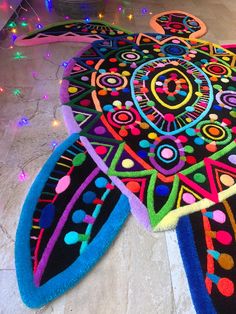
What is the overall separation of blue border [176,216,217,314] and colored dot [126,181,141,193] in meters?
0.21

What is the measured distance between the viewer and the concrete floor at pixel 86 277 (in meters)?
0.84

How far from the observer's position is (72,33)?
195cm

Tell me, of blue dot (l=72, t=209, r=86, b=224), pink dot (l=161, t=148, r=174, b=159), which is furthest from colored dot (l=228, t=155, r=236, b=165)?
blue dot (l=72, t=209, r=86, b=224)

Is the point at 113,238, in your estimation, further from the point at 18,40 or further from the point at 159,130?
the point at 18,40

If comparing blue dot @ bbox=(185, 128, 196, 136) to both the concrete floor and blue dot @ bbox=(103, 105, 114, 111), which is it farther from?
the concrete floor

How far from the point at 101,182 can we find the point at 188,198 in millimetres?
351

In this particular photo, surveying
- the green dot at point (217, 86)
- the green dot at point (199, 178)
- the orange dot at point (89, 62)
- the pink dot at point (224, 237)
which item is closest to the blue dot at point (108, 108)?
the orange dot at point (89, 62)

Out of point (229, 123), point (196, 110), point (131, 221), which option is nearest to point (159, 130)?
point (196, 110)

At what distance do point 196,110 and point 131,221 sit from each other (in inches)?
29.9

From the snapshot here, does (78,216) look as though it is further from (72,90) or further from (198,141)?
(72,90)

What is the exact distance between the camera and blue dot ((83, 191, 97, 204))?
105 cm

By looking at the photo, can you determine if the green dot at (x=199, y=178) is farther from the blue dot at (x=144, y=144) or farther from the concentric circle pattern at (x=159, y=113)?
the blue dot at (x=144, y=144)

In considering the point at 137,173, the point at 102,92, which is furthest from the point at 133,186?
the point at 102,92

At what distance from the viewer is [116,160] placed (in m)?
1.19
